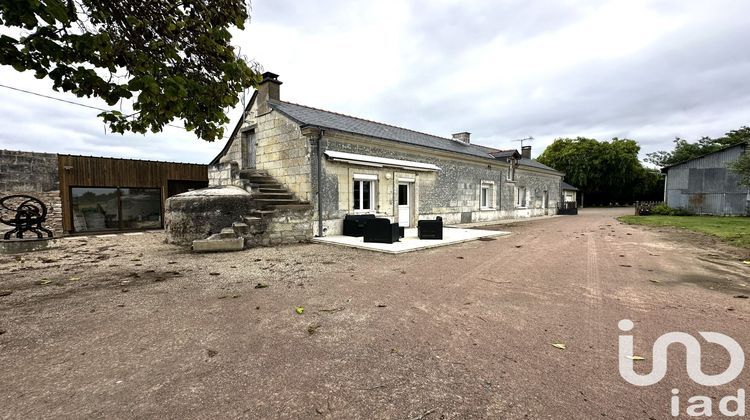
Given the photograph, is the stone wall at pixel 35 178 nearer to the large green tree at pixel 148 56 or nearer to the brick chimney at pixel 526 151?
the large green tree at pixel 148 56

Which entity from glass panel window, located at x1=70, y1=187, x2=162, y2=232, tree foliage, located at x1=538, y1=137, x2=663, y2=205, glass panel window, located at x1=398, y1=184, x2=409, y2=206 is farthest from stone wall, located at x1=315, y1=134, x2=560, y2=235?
tree foliage, located at x1=538, y1=137, x2=663, y2=205

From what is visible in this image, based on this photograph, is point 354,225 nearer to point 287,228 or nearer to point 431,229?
point 287,228

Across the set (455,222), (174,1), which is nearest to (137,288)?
(174,1)

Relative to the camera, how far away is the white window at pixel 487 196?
1878 centimetres

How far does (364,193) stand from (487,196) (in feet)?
32.9

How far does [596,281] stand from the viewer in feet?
17.7

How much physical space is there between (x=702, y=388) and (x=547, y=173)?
26.1 m

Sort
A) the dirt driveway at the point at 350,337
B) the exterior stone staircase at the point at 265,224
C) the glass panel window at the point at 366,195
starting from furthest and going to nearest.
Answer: the glass panel window at the point at 366,195
the exterior stone staircase at the point at 265,224
the dirt driveway at the point at 350,337

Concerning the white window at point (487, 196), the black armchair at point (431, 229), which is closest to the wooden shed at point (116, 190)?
the black armchair at point (431, 229)

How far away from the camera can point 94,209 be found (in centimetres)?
1293

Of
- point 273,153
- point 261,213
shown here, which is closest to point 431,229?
point 261,213

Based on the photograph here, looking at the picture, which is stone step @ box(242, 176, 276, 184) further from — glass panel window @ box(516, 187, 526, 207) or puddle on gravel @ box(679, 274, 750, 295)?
glass panel window @ box(516, 187, 526, 207)

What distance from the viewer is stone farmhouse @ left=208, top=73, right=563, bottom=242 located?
10828mm

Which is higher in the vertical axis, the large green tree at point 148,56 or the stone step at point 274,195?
the large green tree at point 148,56
